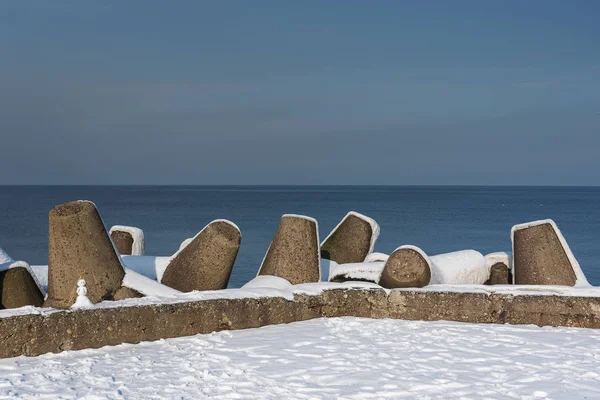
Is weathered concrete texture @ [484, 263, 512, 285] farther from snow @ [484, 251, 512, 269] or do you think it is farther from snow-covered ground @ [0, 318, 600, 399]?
snow-covered ground @ [0, 318, 600, 399]

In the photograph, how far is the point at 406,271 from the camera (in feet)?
26.9

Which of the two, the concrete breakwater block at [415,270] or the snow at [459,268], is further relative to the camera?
the snow at [459,268]

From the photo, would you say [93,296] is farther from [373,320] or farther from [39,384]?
[373,320]

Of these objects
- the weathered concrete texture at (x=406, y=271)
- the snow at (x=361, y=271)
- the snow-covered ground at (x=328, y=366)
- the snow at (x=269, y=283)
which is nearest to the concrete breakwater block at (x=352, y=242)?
the snow at (x=361, y=271)

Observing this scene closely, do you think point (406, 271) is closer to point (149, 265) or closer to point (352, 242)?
point (352, 242)

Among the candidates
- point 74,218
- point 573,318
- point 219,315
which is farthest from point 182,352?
point 573,318

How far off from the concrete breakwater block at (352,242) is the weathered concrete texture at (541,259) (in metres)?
2.06

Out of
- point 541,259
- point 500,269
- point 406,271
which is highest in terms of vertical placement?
point 541,259

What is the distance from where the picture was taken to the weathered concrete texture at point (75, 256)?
291 inches

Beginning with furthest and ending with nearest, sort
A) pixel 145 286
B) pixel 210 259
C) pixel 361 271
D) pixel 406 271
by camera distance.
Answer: pixel 361 271 < pixel 210 259 < pixel 406 271 < pixel 145 286

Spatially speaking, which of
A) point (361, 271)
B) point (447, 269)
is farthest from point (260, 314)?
point (447, 269)

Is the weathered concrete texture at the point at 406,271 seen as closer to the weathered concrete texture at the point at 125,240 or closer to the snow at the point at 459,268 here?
the snow at the point at 459,268

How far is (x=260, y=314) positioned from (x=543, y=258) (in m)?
3.73

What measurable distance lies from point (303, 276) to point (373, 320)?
4.35 feet
